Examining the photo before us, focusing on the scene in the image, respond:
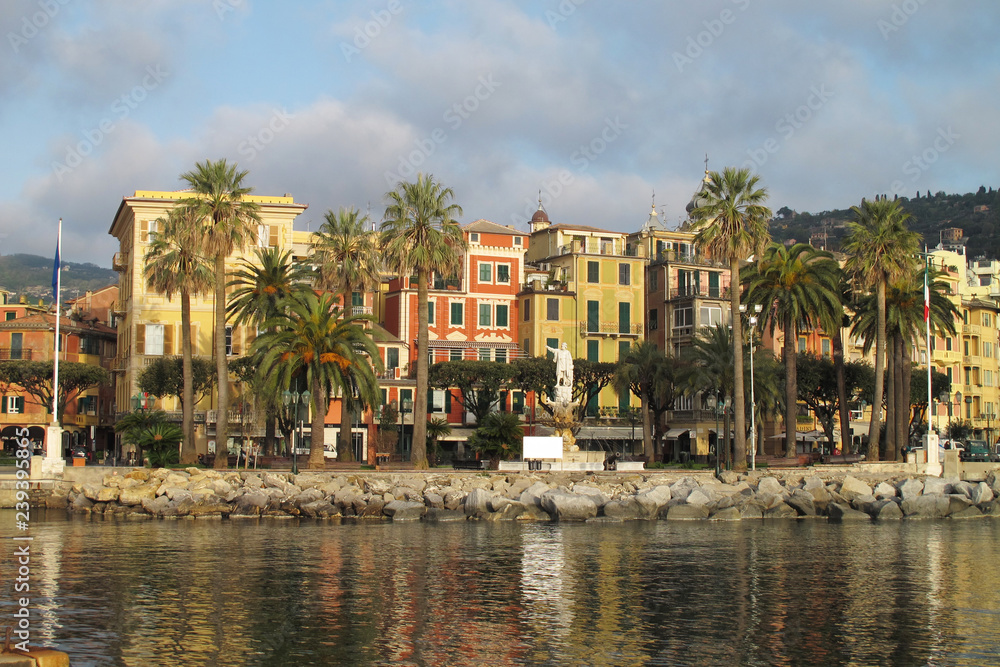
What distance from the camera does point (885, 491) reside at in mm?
52906

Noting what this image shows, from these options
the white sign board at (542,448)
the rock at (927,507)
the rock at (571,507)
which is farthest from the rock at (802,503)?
the white sign board at (542,448)

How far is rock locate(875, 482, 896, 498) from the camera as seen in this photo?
5219cm

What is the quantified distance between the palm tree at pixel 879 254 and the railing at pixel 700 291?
2054cm

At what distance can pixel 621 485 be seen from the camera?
51.4 metres

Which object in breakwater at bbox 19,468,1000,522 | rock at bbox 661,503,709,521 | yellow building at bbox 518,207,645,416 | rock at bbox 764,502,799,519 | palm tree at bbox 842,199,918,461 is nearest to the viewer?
breakwater at bbox 19,468,1000,522

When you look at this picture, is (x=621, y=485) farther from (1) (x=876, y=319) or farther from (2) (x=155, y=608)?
(2) (x=155, y=608)

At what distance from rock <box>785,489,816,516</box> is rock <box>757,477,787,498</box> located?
45.0 inches

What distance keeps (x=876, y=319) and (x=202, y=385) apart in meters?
40.9

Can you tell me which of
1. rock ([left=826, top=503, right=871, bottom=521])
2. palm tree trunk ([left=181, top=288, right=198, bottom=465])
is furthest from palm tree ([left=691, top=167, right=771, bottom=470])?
palm tree trunk ([left=181, top=288, right=198, bottom=465])

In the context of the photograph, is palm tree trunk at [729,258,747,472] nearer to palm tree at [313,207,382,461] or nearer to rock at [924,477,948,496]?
rock at [924,477,948,496]

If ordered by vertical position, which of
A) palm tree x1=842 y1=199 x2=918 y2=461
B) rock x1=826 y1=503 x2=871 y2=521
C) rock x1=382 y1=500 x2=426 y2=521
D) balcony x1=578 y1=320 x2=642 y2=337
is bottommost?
rock x1=826 y1=503 x2=871 y2=521

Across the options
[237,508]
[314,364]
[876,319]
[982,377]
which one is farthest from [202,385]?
[982,377]

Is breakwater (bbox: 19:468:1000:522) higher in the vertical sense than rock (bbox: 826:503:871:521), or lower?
higher

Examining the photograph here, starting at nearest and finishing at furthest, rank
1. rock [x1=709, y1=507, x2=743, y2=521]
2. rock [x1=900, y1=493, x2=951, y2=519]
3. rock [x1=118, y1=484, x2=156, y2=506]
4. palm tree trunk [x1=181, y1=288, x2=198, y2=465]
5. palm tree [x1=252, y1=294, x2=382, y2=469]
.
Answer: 1. rock [x1=709, y1=507, x2=743, y2=521]
2. rock [x1=118, y1=484, x2=156, y2=506]
3. rock [x1=900, y1=493, x2=951, y2=519]
4. palm tree [x1=252, y1=294, x2=382, y2=469]
5. palm tree trunk [x1=181, y1=288, x2=198, y2=465]
